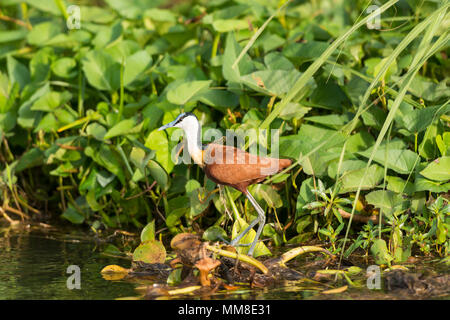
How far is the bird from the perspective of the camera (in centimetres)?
382

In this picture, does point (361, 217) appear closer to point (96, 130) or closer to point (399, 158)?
point (399, 158)

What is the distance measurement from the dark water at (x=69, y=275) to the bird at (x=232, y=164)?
0.57 m

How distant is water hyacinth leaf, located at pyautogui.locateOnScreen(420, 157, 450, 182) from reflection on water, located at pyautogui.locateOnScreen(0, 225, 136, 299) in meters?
1.82

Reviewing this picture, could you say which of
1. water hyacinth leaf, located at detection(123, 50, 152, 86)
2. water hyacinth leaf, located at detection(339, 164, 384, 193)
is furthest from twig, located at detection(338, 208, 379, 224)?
water hyacinth leaf, located at detection(123, 50, 152, 86)

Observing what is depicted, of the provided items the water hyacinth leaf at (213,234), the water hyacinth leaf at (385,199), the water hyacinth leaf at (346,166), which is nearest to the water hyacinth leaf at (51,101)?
the water hyacinth leaf at (213,234)

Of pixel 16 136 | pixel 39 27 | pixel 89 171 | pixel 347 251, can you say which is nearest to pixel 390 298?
pixel 347 251

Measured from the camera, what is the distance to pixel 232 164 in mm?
3830

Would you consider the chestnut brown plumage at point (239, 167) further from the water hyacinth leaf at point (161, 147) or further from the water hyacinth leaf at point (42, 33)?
the water hyacinth leaf at point (42, 33)

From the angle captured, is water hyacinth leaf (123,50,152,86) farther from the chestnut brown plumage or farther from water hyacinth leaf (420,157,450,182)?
Result: water hyacinth leaf (420,157,450,182)

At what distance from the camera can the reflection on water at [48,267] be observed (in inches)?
140

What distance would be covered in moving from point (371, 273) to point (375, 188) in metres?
0.75

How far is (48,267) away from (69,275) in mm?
269

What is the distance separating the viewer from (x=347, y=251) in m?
3.90

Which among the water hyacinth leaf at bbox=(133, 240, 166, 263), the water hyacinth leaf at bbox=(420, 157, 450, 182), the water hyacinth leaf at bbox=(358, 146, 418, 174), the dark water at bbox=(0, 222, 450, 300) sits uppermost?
the water hyacinth leaf at bbox=(358, 146, 418, 174)
